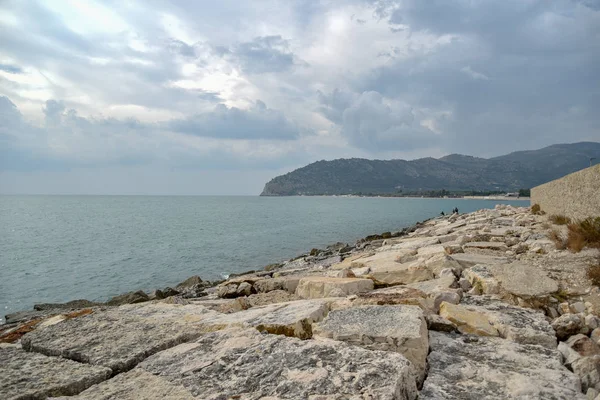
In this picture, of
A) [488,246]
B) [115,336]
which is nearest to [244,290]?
[115,336]

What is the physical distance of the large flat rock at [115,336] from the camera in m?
2.38

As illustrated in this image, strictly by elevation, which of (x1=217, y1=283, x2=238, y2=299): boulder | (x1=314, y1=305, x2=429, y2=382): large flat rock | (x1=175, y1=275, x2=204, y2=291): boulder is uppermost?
(x1=314, y1=305, x2=429, y2=382): large flat rock

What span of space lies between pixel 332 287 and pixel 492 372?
7.56ft

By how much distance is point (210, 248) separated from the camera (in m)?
24.3

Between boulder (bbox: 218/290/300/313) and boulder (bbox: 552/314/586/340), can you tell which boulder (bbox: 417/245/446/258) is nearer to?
boulder (bbox: 218/290/300/313)

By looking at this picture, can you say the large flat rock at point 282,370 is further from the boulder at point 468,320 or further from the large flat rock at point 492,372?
the boulder at point 468,320

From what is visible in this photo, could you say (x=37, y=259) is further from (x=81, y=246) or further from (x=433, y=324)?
(x=433, y=324)

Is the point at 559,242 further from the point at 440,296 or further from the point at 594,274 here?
the point at 440,296

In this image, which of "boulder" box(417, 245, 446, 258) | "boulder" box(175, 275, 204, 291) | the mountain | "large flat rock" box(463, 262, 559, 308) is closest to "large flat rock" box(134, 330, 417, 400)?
"large flat rock" box(463, 262, 559, 308)

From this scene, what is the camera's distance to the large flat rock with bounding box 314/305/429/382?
226 cm

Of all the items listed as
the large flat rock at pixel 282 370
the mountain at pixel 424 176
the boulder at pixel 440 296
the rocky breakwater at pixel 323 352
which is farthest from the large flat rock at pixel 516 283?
the mountain at pixel 424 176

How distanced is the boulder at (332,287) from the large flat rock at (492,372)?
1580mm

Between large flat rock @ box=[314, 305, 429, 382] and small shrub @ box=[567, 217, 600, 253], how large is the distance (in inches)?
238

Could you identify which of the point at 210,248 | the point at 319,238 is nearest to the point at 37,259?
the point at 210,248
